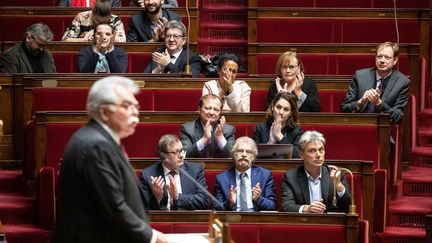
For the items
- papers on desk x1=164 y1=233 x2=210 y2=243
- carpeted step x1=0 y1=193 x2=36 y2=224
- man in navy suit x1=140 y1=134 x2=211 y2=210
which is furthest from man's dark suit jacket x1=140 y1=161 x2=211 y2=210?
papers on desk x1=164 y1=233 x2=210 y2=243

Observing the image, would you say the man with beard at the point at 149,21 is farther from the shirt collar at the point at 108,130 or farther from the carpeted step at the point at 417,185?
the shirt collar at the point at 108,130

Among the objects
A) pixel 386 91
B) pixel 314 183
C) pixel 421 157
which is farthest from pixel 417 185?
pixel 314 183

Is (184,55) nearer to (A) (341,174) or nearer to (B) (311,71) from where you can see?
(B) (311,71)

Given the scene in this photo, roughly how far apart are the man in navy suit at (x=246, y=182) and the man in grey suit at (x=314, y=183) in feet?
0.15

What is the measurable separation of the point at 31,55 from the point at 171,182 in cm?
102

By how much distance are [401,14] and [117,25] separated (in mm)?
944

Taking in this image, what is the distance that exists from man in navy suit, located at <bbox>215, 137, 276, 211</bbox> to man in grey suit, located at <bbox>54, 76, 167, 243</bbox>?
1.17 meters

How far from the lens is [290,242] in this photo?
8.94ft

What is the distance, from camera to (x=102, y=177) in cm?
176

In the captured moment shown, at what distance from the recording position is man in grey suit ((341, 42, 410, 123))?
135 inches

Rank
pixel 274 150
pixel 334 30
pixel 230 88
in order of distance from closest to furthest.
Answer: pixel 274 150 < pixel 230 88 < pixel 334 30

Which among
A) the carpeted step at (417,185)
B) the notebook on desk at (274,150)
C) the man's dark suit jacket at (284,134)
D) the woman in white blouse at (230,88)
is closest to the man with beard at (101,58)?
the woman in white blouse at (230,88)

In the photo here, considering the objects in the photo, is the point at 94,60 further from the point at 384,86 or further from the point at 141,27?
the point at 384,86

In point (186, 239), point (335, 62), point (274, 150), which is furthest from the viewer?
point (335, 62)
